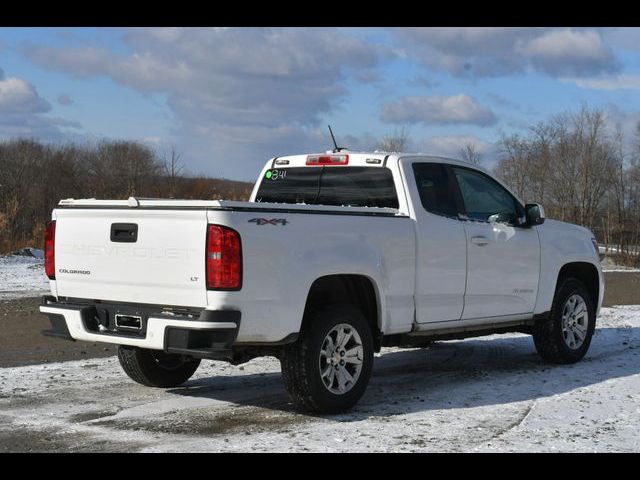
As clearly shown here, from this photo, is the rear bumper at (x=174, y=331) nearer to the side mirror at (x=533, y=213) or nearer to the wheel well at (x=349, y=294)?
the wheel well at (x=349, y=294)

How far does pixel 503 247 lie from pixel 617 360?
7.52 feet

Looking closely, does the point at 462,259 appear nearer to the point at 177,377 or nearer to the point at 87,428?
the point at 177,377

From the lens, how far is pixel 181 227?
607 centimetres

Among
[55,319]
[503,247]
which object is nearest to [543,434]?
[503,247]

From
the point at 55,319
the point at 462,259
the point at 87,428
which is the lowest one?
the point at 87,428

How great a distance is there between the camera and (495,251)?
818 cm

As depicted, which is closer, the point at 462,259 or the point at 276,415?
the point at 276,415

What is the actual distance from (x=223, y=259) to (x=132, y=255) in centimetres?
88

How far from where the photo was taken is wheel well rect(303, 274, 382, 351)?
6.77m

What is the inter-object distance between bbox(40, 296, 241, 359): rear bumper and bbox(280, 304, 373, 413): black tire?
1.97 feet

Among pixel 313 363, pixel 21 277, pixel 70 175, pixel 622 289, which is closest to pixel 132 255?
pixel 313 363

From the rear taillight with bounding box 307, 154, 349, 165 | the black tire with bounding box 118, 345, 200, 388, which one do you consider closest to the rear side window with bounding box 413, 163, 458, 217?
the rear taillight with bounding box 307, 154, 349, 165

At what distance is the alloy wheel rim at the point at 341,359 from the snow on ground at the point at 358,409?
25 centimetres
